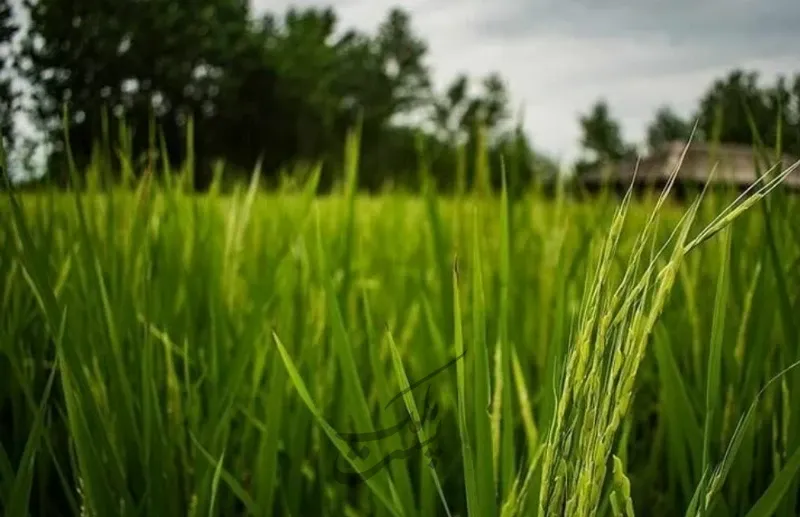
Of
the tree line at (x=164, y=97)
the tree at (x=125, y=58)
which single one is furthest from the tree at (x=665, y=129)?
the tree at (x=125, y=58)

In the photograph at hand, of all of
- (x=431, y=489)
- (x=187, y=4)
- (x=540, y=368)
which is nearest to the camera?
(x=431, y=489)

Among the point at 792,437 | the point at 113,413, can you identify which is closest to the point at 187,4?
the point at 113,413

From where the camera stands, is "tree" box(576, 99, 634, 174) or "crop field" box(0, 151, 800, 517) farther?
"tree" box(576, 99, 634, 174)

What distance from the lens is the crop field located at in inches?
12.1

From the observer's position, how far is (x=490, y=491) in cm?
35

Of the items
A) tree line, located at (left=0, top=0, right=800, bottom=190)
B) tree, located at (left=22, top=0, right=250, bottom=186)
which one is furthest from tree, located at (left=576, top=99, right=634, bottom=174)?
tree, located at (left=22, top=0, right=250, bottom=186)

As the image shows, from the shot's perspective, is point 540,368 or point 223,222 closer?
point 540,368

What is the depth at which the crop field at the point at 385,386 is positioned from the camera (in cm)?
31

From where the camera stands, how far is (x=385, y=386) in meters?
0.44

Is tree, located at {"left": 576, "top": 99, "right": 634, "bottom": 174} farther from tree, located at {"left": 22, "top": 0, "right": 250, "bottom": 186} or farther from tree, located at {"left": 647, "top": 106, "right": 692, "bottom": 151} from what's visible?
tree, located at {"left": 22, "top": 0, "right": 250, "bottom": 186}

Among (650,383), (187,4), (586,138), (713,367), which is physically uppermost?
(187,4)

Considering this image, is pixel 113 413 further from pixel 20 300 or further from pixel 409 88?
pixel 409 88

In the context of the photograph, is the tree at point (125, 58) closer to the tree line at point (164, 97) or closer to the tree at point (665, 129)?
the tree line at point (164, 97)

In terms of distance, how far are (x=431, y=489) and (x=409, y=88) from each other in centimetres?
245
